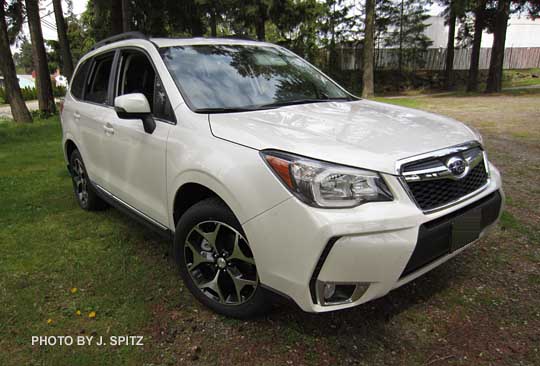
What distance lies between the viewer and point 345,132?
2320mm

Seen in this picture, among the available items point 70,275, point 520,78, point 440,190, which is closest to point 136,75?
point 70,275

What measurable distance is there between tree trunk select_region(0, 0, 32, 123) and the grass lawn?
966 cm

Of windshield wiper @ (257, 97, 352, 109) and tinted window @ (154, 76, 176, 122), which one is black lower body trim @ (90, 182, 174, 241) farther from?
windshield wiper @ (257, 97, 352, 109)

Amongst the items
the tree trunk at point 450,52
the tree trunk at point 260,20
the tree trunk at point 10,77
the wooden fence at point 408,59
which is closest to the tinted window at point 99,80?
the tree trunk at point 10,77

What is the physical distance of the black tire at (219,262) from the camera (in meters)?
2.36

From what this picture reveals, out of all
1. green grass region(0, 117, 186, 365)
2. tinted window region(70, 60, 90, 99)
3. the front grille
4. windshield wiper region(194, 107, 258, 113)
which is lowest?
green grass region(0, 117, 186, 365)

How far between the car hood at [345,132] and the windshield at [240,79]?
0.22 metres

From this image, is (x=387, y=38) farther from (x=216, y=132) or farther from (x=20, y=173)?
(x=216, y=132)

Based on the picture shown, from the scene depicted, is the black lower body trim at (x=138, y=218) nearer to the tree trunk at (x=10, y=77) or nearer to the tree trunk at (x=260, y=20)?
the tree trunk at (x=10, y=77)

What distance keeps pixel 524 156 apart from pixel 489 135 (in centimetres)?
192

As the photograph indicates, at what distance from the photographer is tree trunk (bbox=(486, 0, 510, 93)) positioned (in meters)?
18.4

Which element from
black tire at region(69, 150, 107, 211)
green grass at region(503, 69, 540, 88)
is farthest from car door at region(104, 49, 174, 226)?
green grass at region(503, 69, 540, 88)

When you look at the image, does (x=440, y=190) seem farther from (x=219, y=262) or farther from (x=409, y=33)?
(x=409, y=33)

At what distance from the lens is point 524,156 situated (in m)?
6.36
